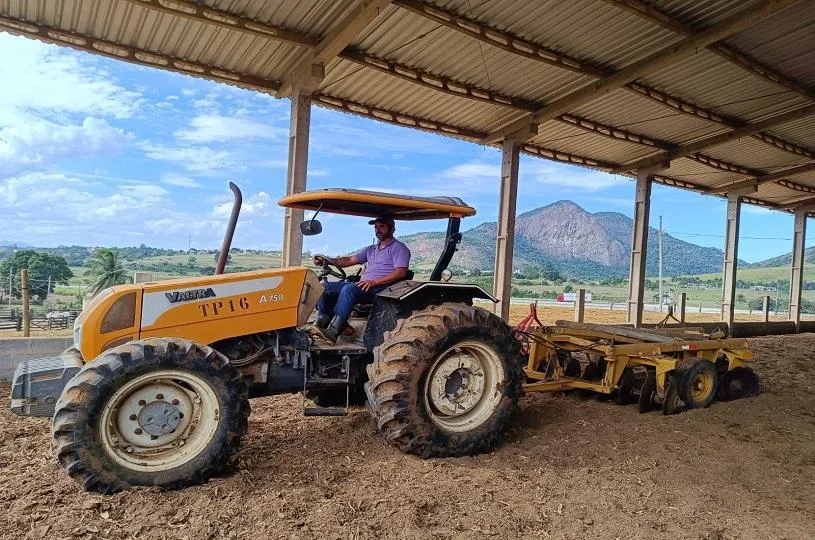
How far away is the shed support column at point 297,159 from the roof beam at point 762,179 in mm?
13122

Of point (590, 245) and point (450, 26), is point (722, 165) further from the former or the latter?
point (590, 245)

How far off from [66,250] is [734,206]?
19079 mm

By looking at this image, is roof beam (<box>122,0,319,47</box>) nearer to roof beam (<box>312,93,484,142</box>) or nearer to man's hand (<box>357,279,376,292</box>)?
roof beam (<box>312,93,484,142</box>)

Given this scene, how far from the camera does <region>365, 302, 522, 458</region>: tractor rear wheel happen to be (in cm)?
394

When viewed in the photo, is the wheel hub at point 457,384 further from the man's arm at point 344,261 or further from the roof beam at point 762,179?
the roof beam at point 762,179

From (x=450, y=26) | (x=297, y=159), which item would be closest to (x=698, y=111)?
(x=450, y=26)

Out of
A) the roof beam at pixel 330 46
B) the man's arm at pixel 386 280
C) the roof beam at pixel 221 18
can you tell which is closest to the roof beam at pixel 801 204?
the roof beam at pixel 330 46

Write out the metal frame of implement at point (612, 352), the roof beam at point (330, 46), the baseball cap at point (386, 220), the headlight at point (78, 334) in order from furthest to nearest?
the roof beam at point (330, 46)
the metal frame of implement at point (612, 352)
the baseball cap at point (386, 220)
the headlight at point (78, 334)

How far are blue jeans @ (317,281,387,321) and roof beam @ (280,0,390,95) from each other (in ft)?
12.1

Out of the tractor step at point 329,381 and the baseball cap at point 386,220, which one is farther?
the baseball cap at point 386,220

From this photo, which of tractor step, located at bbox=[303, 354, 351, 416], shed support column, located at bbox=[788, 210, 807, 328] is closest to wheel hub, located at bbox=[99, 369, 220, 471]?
tractor step, located at bbox=[303, 354, 351, 416]

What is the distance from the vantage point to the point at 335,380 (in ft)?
13.9

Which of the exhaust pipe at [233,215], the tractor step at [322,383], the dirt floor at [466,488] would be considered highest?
the exhaust pipe at [233,215]

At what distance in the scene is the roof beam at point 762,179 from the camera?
48.9ft
